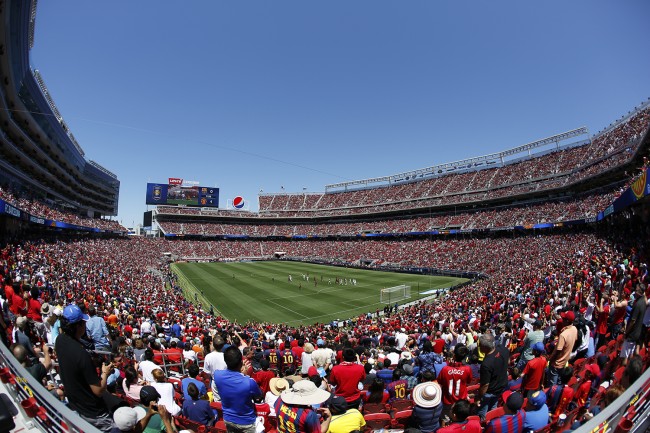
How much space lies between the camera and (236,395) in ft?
12.9

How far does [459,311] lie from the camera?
67.9 feet

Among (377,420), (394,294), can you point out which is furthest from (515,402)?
(394,294)

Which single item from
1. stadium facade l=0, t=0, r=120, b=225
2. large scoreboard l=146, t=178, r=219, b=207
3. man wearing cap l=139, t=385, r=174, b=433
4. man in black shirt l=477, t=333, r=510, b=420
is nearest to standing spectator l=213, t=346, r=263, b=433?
man wearing cap l=139, t=385, r=174, b=433

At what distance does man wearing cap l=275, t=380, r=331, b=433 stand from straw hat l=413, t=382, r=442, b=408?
60.1 inches

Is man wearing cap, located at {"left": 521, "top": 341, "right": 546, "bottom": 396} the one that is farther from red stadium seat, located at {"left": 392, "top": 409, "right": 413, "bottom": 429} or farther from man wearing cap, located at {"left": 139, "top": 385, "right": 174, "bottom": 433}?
man wearing cap, located at {"left": 139, "top": 385, "right": 174, "bottom": 433}

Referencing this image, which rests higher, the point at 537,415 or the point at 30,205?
the point at 30,205

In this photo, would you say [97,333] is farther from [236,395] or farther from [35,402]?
[236,395]

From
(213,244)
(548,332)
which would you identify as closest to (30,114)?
(548,332)

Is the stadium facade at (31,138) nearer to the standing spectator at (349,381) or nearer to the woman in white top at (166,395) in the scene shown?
the woman in white top at (166,395)

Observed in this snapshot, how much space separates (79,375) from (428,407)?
13.9ft

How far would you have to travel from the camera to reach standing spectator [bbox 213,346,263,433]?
3895mm

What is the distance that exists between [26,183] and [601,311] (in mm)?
54611

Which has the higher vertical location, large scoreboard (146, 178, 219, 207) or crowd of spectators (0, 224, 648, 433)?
large scoreboard (146, 178, 219, 207)

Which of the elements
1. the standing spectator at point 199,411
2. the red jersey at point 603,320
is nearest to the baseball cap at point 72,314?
the standing spectator at point 199,411
